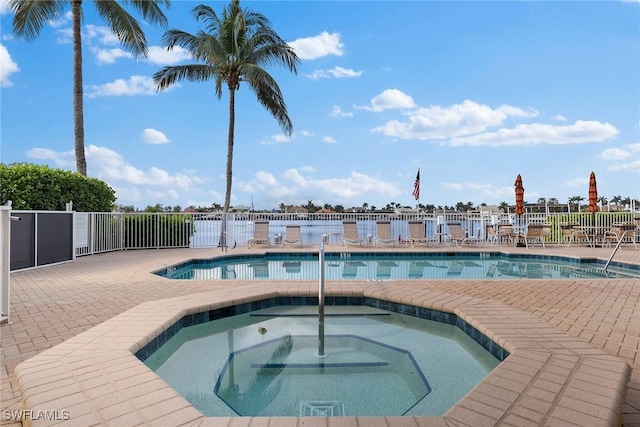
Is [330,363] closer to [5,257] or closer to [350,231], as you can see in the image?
[5,257]

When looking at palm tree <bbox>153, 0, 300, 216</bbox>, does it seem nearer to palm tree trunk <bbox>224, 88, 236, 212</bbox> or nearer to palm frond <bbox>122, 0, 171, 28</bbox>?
palm tree trunk <bbox>224, 88, 236, 212</bbox>

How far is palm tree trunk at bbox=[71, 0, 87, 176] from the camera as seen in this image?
1091cm

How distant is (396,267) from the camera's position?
856 centimetres

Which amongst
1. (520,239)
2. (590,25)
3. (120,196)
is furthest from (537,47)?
(120,196)

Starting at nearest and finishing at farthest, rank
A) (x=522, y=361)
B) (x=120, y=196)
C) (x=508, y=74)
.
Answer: (x=522, y=361)
(x=120, y=196)
(x=508, y=74)

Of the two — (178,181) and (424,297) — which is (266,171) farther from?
(424,297)

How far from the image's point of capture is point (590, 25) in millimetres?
11844

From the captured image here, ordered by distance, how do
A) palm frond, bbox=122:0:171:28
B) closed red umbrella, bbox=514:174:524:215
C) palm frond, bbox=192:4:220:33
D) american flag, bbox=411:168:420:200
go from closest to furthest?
closed red umbrella, bbox=514:174:524:215 < palm frond, bbox=122:0:171:28 < palm frond, bbox=192:4:220:33 < american flag, bbox=411:168:420:200

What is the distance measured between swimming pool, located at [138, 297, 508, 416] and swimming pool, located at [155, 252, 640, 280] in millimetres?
2512

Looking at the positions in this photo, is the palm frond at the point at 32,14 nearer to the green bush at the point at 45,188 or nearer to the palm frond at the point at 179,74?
the palm frond at the point at 179,74

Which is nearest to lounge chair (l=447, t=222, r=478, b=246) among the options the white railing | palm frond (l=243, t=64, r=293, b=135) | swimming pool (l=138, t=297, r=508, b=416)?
the white railing

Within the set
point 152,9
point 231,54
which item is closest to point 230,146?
point 231,54

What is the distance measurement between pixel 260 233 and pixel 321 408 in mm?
9407

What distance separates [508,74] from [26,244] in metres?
17.4
